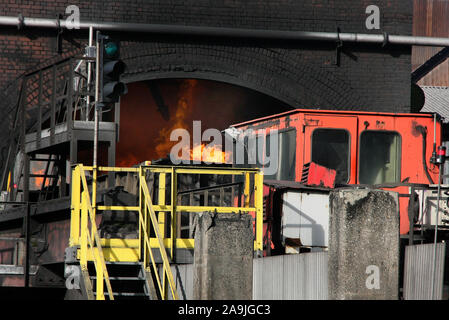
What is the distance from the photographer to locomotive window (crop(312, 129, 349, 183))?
1361 cm

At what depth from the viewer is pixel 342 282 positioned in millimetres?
7117

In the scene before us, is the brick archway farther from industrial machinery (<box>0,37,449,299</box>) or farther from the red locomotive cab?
the red locomotive cab

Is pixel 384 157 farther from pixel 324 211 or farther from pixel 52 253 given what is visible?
pixel 52 253

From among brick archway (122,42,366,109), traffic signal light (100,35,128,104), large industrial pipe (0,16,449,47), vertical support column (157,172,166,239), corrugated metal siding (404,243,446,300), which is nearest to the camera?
corrugated metal siding (404,243,446,300)

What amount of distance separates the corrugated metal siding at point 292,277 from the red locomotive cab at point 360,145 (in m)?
4.41

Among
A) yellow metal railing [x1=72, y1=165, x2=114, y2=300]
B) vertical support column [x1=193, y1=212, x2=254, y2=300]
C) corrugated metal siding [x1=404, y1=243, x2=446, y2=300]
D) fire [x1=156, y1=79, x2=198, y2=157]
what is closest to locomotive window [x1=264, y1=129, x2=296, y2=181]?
yellow metal railing [x1=72, y1=165, x2=114, y2=300]

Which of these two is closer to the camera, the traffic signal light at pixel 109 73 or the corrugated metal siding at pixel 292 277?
the corrugated metal siding at pixel 292 277

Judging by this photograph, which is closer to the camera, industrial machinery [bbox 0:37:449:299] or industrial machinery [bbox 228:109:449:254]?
industrial machinery [bbox 0:37:449:299]

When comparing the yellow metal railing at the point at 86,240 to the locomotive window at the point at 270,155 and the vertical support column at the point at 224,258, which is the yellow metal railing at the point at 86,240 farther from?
the locomotive window at the point at 270,155

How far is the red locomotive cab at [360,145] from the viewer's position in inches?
538

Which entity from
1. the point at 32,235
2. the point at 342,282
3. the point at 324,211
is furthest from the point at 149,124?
the point at 342,282

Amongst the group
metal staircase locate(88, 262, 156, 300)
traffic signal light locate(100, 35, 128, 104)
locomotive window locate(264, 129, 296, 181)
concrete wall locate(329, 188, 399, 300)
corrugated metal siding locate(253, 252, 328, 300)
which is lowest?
metal staircase locate(88, 262, 156, 300)

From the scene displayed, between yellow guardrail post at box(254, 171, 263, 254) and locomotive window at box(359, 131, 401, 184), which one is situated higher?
locomotive window at box(359, 131, 401, 184)

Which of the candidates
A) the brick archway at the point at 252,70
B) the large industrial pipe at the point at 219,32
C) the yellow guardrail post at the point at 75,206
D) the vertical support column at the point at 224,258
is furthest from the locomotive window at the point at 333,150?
the large industrial pipe at the point at 219,32
